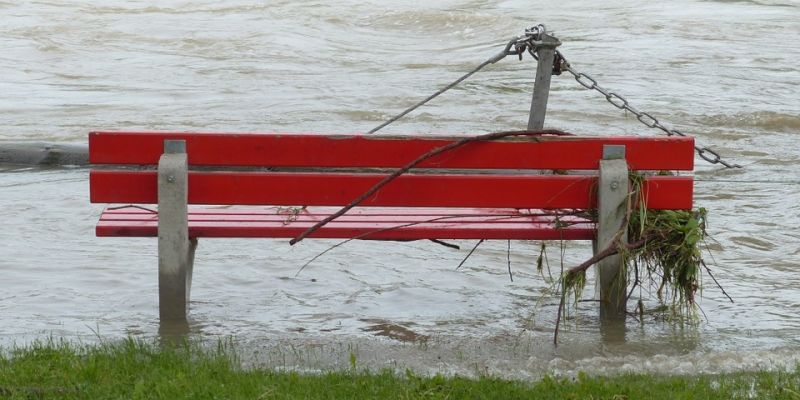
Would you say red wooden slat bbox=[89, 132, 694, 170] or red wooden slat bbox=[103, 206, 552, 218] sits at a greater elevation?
red wooden slat bbox=[89, 132, 694, 170]

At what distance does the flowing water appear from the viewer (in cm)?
669

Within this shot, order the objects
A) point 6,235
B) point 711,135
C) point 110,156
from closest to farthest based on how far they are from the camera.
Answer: point 110,156, point 6,235, point 711,135

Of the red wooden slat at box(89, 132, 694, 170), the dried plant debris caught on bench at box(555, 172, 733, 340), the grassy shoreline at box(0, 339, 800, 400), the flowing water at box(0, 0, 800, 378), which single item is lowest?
the flowing water at box(0, 0, 800, 378)

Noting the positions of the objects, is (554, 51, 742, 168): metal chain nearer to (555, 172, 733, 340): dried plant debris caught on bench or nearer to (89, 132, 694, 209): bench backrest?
(555, 172, 733, 340): dried plant debris caught on bench

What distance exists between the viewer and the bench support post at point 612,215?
6.25 m

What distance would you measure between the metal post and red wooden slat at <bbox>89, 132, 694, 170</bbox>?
1526 millimetres

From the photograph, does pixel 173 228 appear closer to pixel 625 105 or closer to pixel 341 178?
pixel 341 178

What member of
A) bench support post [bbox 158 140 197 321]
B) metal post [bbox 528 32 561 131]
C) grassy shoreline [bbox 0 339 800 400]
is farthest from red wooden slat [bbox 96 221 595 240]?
metal post [bbox 528 32 561 131]

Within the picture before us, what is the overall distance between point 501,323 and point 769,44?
22345mm

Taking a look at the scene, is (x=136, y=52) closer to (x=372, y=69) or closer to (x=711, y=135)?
(x=372, y=69)

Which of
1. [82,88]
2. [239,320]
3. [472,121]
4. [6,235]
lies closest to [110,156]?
[239,320]

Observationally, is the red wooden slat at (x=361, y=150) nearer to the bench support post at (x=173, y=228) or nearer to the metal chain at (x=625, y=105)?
the bench support post at (x=173, y=228)

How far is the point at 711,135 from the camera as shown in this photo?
653 inches

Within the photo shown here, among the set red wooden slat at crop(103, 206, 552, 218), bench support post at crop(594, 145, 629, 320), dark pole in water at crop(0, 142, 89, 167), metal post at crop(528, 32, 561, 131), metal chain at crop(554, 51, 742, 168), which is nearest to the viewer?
bench support post at crop(594, 145, 629, 320)
